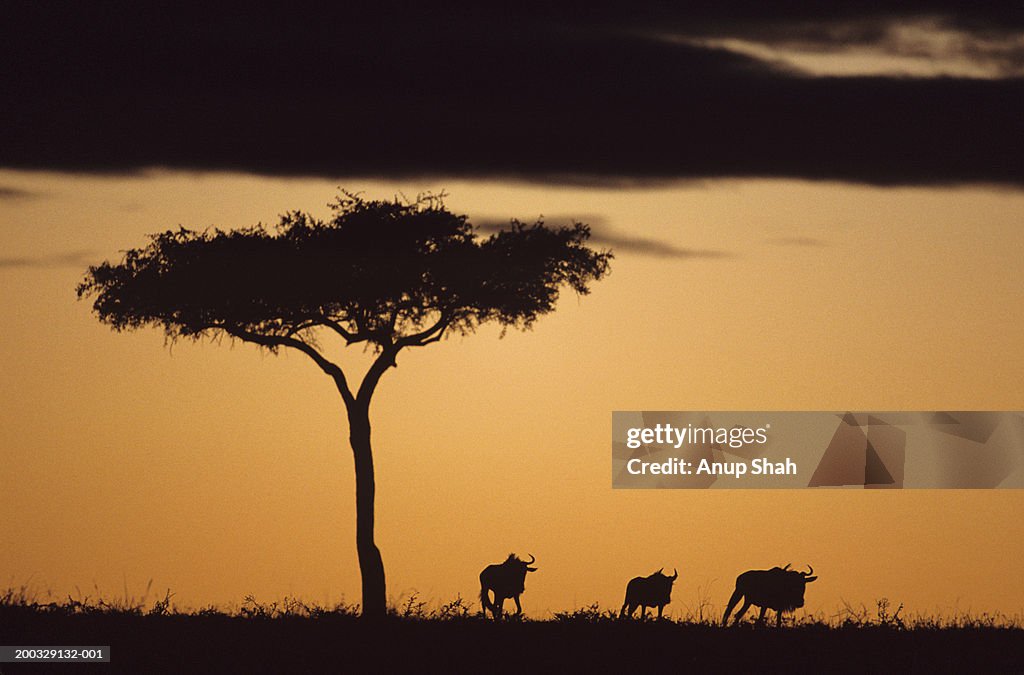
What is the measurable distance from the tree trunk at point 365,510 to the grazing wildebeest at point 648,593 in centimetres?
569

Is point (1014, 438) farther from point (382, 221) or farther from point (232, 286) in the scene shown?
point (232, 286)

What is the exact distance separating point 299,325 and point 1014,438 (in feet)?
54.6

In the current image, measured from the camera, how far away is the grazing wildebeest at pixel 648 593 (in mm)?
29516

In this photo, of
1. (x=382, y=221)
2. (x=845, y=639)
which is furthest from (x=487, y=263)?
(x=845, y=639)

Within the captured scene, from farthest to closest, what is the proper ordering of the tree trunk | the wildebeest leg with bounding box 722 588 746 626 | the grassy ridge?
1. the tree trunk
2. the wildebeest leg with bounding box 722 588 746 626
3. the grassy ridge

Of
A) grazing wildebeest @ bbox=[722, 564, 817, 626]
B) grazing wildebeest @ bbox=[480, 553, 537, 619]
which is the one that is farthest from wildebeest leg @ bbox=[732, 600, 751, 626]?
grazing wildebeest @ bbox=[480, 553, 537, 619]

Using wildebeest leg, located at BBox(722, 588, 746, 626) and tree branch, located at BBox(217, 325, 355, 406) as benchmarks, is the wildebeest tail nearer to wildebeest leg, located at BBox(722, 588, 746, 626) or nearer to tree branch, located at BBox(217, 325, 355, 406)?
wildebeest leg, located at BBox(722, 588, 746, 626)

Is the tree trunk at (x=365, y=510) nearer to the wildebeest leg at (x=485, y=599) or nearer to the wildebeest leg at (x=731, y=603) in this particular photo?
the wildebeest leg at (x=485, y=599)

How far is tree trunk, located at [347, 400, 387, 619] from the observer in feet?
106

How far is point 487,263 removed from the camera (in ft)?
112

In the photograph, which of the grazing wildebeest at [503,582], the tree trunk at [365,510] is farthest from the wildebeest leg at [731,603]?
the tree trunk at [365,510]

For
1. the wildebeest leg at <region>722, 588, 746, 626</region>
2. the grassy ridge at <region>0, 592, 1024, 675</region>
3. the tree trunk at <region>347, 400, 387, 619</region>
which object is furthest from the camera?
the tree trunk at <region>347, 400, 387, 619</region>

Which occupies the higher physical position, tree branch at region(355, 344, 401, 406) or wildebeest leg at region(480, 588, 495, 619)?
tree branch at region(355, 344, 401, 406)

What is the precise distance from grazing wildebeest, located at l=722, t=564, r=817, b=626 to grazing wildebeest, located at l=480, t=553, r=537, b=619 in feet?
14.4
